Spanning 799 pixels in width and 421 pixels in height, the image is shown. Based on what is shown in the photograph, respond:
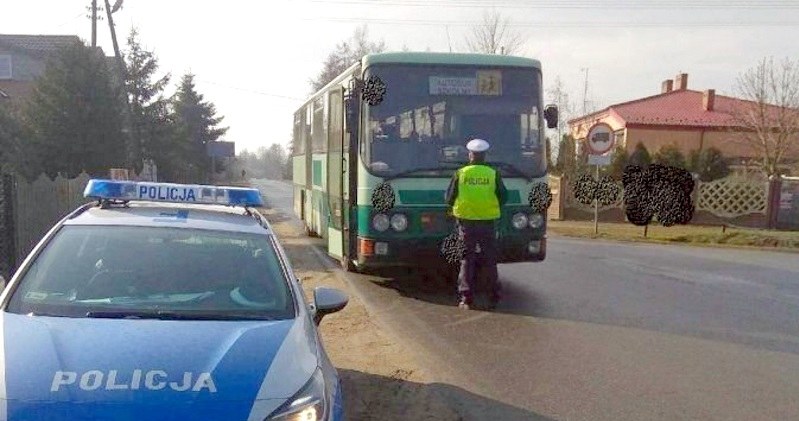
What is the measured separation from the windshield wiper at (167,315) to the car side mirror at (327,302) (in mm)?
510

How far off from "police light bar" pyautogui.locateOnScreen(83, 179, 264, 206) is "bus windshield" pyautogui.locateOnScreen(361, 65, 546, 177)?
4.05m

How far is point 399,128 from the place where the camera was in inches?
349

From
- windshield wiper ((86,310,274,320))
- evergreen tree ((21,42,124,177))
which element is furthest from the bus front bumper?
evergreen tree ((21,42,124,177))

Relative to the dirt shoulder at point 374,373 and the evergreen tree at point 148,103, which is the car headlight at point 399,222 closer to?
the dirt shoulder at point 374,373

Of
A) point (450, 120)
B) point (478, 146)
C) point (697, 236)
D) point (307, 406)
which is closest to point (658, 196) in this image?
point (697, 236)

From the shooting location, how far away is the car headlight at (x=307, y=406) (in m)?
2.83

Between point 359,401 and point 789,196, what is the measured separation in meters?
22.6

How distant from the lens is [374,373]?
18.8ft

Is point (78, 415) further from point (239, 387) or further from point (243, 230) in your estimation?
point (243, 230)

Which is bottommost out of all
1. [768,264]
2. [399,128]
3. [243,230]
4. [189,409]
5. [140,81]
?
→ [768,264]

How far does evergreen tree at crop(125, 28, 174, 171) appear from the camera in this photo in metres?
31.8

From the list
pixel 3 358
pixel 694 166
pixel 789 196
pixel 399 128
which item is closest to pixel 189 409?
pixel 3 358

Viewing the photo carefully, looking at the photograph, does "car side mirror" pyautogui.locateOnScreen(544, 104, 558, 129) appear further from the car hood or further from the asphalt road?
the car hood

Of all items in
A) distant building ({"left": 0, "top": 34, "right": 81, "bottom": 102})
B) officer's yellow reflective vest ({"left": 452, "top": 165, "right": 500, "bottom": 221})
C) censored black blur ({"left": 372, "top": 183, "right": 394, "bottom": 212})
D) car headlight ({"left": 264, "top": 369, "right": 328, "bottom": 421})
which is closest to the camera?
car headlight ({"left": 264, "top": 369, "right": 328, "bottom": 421})
